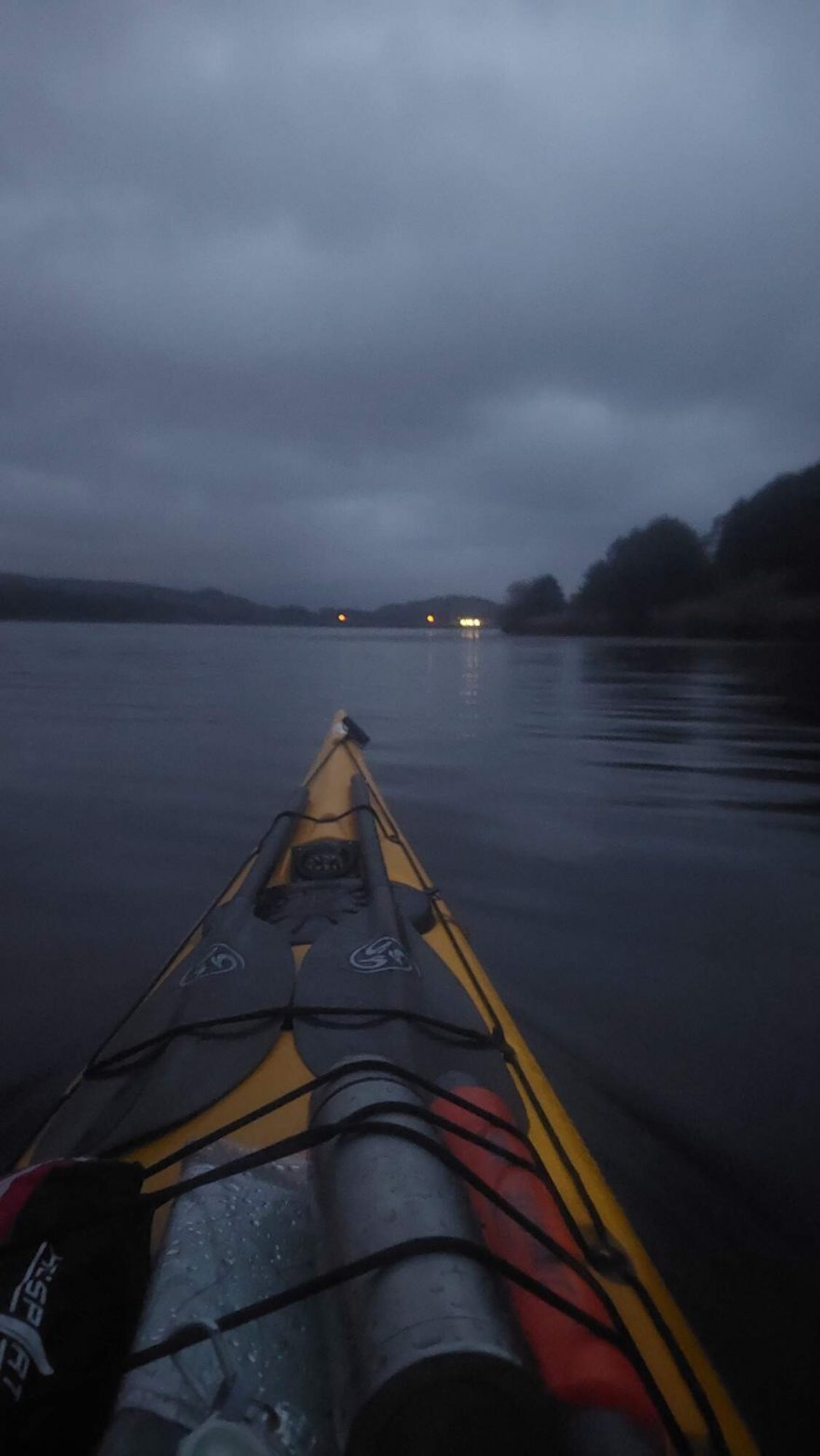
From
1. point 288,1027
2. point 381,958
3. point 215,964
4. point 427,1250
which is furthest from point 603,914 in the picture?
point 427,1250

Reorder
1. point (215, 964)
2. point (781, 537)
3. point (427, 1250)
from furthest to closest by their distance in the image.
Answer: point (781, 537)
point (215, 964)
point (427, 1250)

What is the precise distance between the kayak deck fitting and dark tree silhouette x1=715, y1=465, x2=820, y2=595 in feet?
212

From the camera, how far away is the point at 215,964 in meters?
2.86

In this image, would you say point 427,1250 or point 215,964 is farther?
point 215,964

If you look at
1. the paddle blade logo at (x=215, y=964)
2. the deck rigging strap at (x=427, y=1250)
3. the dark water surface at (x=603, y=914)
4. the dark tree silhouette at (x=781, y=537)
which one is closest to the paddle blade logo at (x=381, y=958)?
the paddle blade logo at (x=215, y=964)

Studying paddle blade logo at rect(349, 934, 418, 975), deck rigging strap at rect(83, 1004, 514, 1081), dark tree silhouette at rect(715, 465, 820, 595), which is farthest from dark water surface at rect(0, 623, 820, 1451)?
dark tree silhouette at rect(715, 465, 820, 595)

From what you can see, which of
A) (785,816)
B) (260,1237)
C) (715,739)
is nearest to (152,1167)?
(260,1237)

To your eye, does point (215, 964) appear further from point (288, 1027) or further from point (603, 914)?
point (603, 914)

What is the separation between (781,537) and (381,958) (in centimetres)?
6788

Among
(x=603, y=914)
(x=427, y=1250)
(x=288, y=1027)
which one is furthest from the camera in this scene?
(x=603, y=914)

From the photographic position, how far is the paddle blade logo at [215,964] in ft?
9.26

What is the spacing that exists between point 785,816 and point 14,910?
21.5 ft

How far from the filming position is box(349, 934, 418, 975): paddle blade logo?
2836 millimetres

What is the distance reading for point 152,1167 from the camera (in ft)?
5.65
